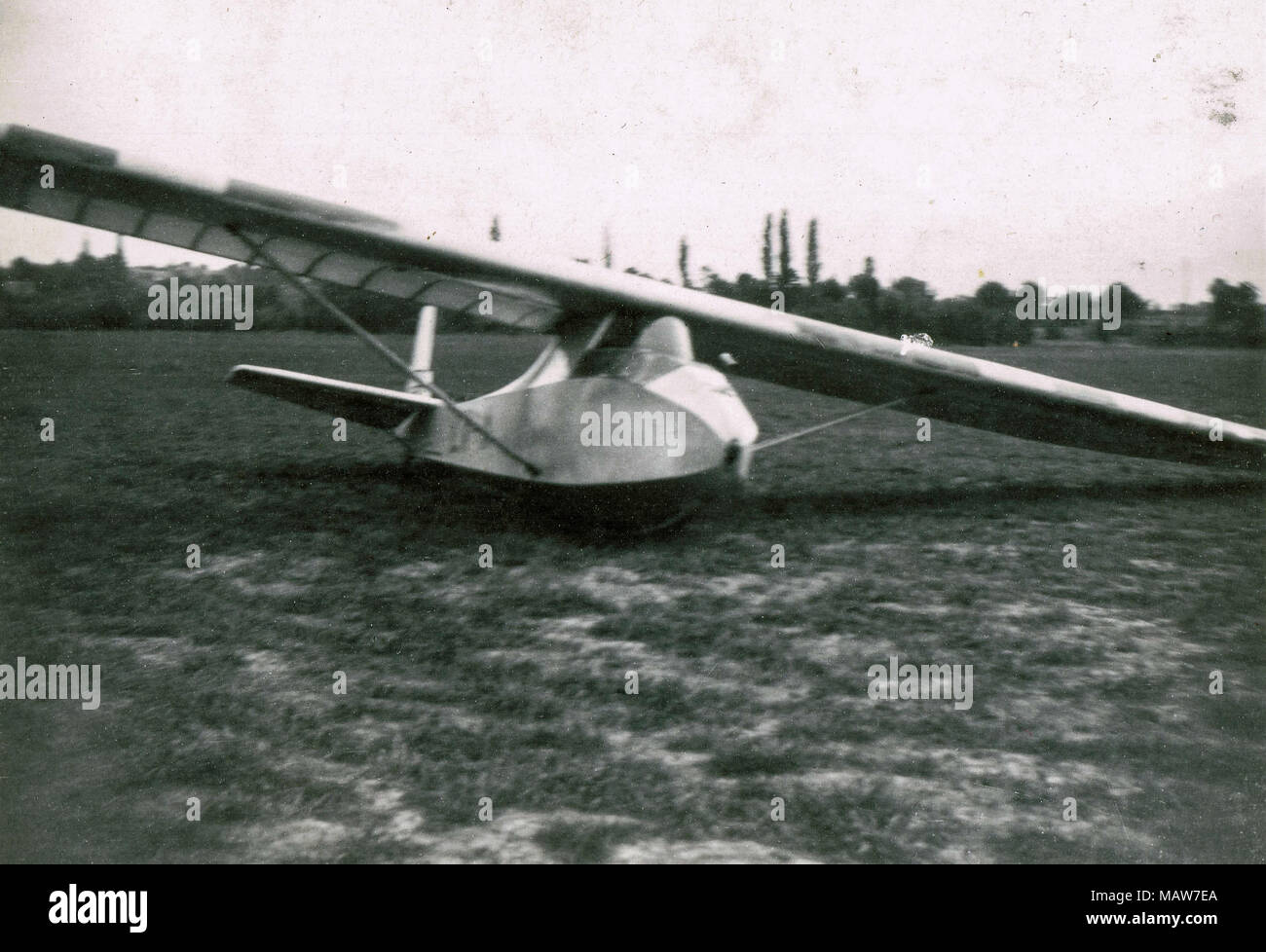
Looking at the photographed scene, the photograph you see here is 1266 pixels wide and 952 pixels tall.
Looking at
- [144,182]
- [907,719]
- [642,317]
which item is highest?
[144,182]

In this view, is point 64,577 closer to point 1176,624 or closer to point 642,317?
point 642,317

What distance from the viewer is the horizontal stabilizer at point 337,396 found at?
6.72 metres

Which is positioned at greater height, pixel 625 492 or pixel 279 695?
pixel 625 492

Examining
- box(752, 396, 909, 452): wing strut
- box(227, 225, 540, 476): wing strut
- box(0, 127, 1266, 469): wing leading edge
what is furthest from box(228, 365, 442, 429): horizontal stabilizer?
box(752, 396, 909, 452): wing strut

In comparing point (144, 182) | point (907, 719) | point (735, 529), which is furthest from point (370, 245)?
point (907, 719)

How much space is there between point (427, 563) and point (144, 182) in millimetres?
2589

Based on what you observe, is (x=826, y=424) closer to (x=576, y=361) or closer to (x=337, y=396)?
(x=576, y=361)
